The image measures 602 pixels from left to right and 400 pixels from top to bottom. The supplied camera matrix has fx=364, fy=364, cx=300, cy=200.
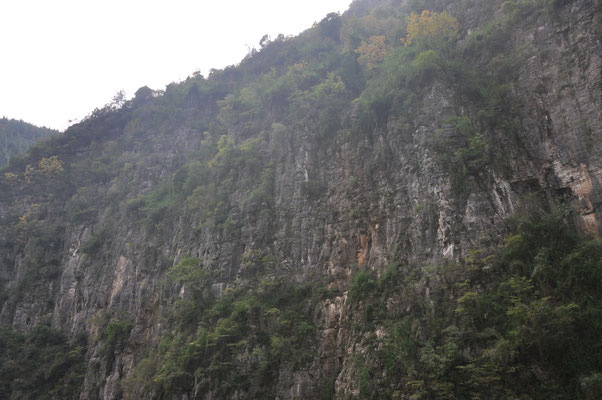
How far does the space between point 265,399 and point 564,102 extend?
64.2 ft

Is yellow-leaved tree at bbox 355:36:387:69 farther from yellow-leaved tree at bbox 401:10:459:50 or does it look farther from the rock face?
the rock face

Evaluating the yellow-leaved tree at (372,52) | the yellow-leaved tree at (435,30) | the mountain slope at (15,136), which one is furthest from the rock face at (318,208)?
the mountain slope at (15,136)

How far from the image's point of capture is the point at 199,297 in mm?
22875

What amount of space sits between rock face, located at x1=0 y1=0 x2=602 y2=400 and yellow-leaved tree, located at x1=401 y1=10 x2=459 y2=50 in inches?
40.8

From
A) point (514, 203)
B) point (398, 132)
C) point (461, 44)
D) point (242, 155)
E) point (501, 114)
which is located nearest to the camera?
point (514, 203)

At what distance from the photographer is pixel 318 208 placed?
935 inches

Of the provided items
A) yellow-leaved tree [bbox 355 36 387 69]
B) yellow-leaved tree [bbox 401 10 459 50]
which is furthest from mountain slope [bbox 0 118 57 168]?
yellow-leaved tree [bbox 401 10 459 50]

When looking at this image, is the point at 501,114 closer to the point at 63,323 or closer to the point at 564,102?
the point at 564,102

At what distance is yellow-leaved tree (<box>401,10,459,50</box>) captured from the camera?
976 inches

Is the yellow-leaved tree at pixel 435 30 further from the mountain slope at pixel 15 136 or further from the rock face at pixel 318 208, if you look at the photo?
the mountain slope at pixel 15 136

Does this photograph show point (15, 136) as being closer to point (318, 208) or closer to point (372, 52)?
point (372, 52)

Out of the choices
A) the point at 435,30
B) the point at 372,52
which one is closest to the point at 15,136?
the point at 372,52

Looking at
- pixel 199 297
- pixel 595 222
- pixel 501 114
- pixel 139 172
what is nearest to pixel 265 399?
pixel 199 297

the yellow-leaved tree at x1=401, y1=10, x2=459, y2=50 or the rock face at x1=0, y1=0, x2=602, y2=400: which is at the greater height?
the yellow-leaved tree at x1=401, y1=10, x2=459, y2=50
